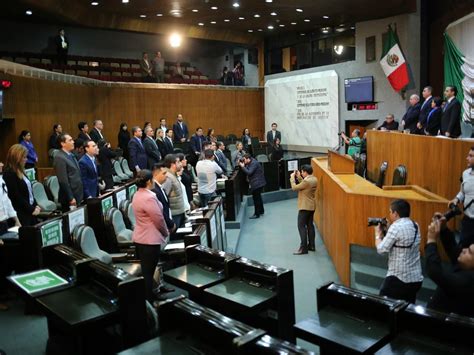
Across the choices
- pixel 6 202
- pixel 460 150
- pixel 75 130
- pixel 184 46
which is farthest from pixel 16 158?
pixel 184 46

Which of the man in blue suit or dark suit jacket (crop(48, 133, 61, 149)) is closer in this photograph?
the man in blue suit

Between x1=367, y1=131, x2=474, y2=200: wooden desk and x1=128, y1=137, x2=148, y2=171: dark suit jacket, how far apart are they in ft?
15.2

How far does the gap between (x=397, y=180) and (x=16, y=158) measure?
5.18m

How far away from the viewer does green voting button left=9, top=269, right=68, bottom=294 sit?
9.83ft

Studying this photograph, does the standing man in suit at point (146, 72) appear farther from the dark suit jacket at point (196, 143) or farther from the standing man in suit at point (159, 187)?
the standing man in suit at point (159, 187)

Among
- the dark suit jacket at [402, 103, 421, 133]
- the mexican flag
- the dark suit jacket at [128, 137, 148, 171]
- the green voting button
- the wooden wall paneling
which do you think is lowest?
the green voting button

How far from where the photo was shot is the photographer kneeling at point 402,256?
3.76 m

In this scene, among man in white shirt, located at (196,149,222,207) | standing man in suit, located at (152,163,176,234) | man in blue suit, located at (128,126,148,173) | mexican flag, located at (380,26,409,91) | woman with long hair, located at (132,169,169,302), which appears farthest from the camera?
mexican flag, located at (380,26,409,91)

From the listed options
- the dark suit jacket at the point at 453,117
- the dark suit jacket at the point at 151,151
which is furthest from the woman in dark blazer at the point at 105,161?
the dark suit jacket at the point at 453,117

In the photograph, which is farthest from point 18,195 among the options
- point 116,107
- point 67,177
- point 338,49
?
point 338,49

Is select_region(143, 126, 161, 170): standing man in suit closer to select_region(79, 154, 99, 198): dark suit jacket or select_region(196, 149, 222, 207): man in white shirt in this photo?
select_region(196, 149, 222, 207): man in white shirt

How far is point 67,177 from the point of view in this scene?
6086mm

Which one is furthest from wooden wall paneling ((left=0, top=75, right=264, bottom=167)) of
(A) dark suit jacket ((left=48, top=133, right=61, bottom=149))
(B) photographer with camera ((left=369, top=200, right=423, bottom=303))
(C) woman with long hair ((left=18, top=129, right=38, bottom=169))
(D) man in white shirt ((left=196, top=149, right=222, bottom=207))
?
(B) photographer with camera ((left=369, top=200, right=423, bottom=303))

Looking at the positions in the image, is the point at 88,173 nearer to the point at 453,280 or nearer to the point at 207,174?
the point at 207,174
